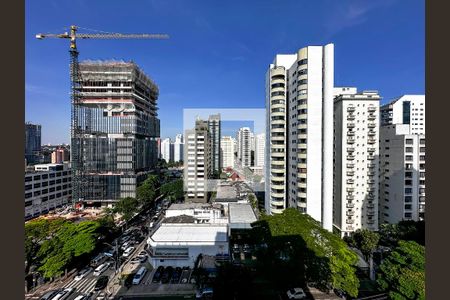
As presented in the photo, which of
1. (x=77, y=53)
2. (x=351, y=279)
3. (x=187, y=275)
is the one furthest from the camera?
(x=77, y=53)

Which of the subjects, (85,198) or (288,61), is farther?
(85,198)

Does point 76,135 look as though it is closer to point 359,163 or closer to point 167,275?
point 167,275

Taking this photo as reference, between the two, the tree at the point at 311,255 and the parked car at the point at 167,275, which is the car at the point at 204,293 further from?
the tree at the point at 311,255

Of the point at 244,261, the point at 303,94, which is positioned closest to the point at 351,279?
the point at 244,261

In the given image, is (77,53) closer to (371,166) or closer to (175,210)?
(175,210)

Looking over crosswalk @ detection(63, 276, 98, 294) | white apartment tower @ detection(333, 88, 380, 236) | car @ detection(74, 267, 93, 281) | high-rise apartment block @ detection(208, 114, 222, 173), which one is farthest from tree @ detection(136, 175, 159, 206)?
white apartment tower @ detection(333, 88, 380, 236)
